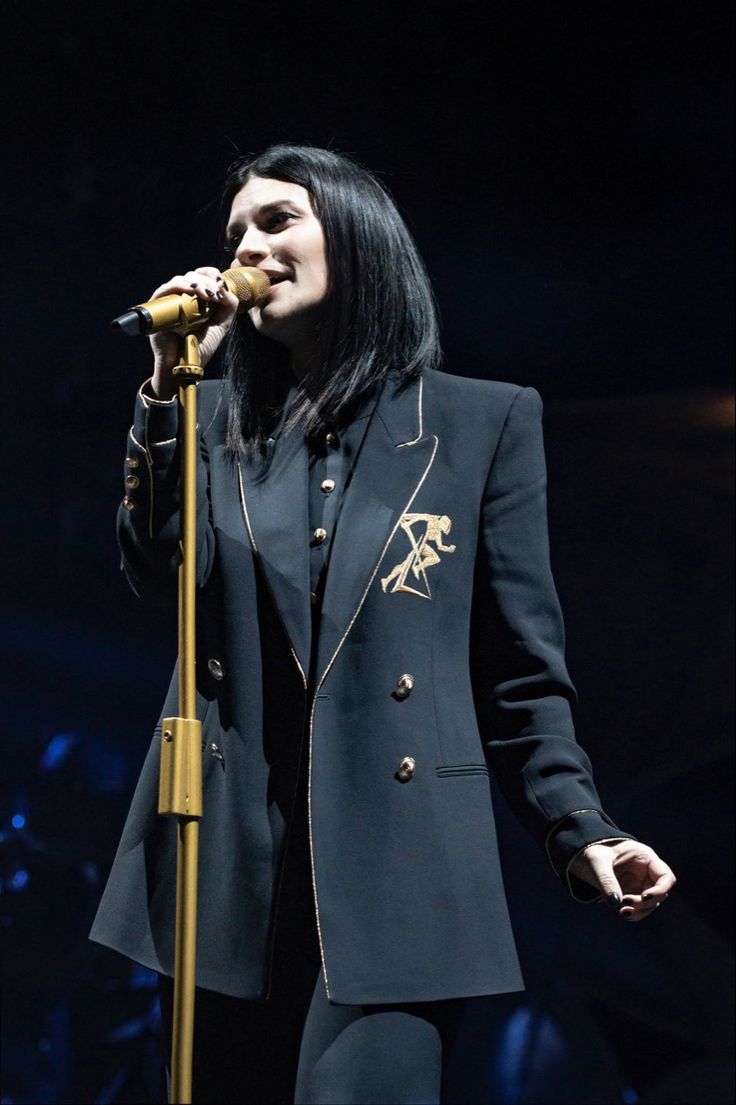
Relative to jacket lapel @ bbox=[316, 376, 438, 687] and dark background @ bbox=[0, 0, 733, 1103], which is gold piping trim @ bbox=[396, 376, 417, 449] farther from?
dark background @ bbox=[0, 0, 733, 1103]

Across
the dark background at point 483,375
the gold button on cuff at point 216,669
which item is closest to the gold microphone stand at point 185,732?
the gold button on cuff at point 216,669

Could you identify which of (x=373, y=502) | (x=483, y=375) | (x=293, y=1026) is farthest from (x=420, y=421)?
(x=483, y=375)

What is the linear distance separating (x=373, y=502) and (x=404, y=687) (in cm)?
21

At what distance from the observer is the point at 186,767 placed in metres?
1.20

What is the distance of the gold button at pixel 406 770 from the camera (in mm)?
1367

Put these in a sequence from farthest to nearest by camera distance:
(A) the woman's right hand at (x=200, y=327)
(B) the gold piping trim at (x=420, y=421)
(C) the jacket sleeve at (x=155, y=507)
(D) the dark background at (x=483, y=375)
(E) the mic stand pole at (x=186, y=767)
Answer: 1. (D) the dark background at (x=483, y=375)
2. (B) the gold piping trim at (x=420, y=421)
3. (C) the jacket sleeve at (x=155, y=507)
4. (A) the woman's right hand at (x=200, y=327)
5. (E) the mic stand pole at (x=186, y=767)

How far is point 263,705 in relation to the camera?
1.41 metres

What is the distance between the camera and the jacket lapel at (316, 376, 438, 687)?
1410 millimetres

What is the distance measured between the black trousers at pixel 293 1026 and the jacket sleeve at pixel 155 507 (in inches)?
11.2

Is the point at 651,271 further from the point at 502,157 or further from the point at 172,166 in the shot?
the point at 172,166

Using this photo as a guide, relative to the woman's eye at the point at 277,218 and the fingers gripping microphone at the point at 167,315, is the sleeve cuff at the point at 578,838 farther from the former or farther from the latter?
the woman's eye at the point at 277,218

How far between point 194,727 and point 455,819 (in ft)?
1.04

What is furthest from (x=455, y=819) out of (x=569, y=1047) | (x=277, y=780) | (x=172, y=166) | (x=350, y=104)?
(x=350, y=104)

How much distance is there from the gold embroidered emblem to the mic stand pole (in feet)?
0.94
